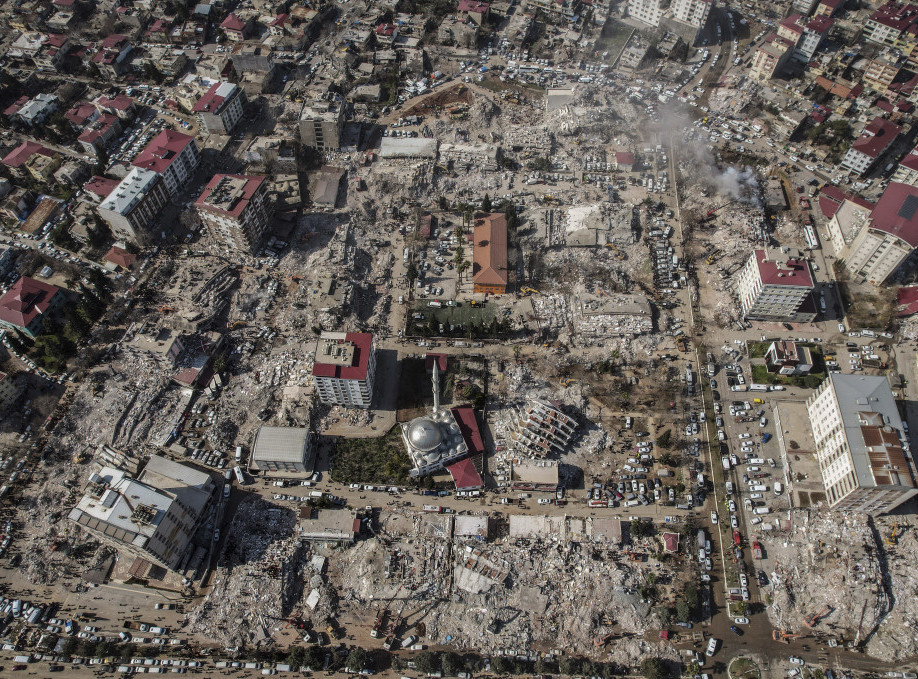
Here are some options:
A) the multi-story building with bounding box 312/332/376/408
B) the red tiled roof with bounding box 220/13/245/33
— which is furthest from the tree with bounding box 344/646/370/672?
the red tiled roof with bounding box 220/13/245/33

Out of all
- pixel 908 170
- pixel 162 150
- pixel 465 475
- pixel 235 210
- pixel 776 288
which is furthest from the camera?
pixel 162 150

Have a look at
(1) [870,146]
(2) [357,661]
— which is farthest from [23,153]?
(1) [870,146]

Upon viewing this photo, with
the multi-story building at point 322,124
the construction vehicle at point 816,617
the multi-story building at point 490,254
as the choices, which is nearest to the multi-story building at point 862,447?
the construction vehicle at point 816,617

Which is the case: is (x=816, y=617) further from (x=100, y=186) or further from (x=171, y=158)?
(x=100, y=186)

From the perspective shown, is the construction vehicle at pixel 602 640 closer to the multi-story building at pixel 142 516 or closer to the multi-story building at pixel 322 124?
the multi-story building at pixel 142 516

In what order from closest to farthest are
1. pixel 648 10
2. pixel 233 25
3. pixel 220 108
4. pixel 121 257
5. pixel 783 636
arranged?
pixel 783 636 < pixel 121 257 < pixel 220 108 < pixel 233 25 < pixel 648 10
